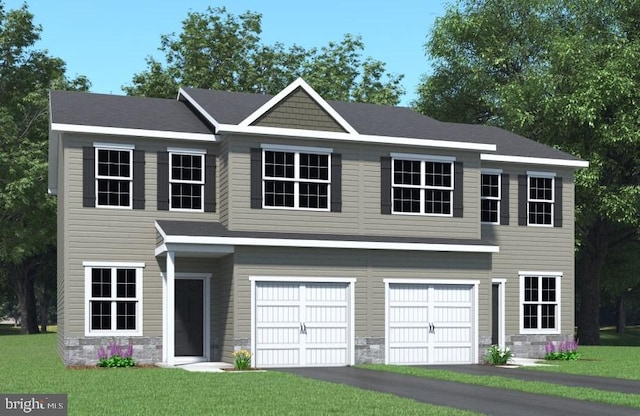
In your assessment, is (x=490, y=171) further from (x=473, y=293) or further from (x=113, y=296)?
(x=113, y=296)

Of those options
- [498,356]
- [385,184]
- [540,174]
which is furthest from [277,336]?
[540,174]

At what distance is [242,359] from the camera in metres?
26.3

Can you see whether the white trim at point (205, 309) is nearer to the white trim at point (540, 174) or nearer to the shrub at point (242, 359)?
the shrub at point (242, 359)

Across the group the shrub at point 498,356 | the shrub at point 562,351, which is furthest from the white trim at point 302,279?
the shrub at point 562,351

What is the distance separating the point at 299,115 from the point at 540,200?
999cm

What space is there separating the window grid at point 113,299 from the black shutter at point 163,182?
2.10 meters

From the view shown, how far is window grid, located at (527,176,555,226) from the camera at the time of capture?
1334 inches

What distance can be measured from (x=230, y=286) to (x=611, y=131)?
814 inches

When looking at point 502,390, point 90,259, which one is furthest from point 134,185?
point 502,390

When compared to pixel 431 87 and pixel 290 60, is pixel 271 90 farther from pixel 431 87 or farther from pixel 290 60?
pixel 431 87

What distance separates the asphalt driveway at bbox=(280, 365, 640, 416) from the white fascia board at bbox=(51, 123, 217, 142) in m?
7.46

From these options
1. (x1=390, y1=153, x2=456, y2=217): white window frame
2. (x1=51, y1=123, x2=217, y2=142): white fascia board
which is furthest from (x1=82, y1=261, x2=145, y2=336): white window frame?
(x1=390, y1=153, x2=456, y2=217): white window frame

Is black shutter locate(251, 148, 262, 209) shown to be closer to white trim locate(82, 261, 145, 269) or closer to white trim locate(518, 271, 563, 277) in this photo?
white trim locate(82, 261, 145, 269)

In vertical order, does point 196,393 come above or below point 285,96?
below
